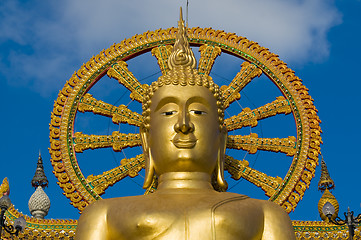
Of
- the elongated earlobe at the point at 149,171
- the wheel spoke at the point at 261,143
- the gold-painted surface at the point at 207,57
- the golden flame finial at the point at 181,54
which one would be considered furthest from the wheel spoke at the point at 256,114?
the elongated earlobe at the point at 149,171

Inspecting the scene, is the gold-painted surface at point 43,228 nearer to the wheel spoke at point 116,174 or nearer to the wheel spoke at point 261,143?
the wheel spoke at point 116,174

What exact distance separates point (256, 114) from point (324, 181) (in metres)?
1.11

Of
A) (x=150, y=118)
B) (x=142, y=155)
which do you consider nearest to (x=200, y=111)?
(x=150, y=118)

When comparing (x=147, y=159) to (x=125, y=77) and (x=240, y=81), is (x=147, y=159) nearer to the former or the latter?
(x=125, y=77)

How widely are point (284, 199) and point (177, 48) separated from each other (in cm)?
205

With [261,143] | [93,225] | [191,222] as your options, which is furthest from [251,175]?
[93,225]

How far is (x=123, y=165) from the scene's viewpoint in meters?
9.38

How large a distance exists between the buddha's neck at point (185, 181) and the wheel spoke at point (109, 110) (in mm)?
1511

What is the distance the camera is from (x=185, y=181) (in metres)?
8.16

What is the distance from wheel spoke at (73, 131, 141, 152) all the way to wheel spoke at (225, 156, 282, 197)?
43.1 inches

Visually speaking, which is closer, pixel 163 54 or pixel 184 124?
pixel 184 124

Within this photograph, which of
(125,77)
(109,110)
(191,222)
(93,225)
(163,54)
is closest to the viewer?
(191,222)

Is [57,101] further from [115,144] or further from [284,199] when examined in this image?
[284,199]

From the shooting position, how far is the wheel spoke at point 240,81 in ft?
32.1
